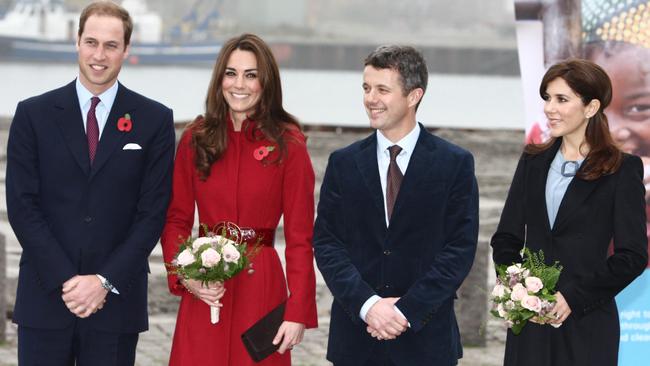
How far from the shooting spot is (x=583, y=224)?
4.81 metres

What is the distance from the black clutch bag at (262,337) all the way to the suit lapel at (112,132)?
98cm

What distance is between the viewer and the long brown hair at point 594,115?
4.80m

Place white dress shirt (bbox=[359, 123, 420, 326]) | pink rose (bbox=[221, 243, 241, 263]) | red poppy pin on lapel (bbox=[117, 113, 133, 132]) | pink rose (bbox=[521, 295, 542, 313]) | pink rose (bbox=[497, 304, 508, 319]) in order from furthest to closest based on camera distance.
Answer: red poppy pin on lapel (bbox=[117, 113, 133, 132]) → white dress shirt (bbox=[359, 123, 420, 326]) → pink rose (bbox=[221, 243, 241, 263]) → pink rose (bbox=[497, 304, 508, 319]) → pink rose (bbox=[521, 295, 542, 313])

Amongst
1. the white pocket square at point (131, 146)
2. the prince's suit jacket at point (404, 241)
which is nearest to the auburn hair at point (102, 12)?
the white pocket square at point (131, 146)

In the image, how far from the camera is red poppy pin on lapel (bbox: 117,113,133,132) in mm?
5102

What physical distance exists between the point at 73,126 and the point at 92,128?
0.30 ft

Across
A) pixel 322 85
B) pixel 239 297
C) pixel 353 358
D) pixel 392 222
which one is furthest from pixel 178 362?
pixel 322 85

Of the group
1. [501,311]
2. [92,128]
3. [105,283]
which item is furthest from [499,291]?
[92,128]

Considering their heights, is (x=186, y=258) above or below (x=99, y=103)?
below

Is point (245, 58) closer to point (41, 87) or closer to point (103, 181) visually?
point (103, 181)

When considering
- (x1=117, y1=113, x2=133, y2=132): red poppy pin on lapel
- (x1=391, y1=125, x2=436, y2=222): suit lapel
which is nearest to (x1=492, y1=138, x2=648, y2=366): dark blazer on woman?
(x1=391, y1=125, x2=436, y2=222): suit lapel

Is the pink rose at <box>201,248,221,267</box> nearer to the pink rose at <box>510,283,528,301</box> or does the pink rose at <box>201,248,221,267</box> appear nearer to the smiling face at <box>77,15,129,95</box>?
the smiling face at <box>77,15,129,95</box>

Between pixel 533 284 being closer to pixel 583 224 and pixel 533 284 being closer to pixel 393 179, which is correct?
pixel 583 224

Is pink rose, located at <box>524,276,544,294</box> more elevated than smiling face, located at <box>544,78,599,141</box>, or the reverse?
smiling face, located at <box>544,78,599,141</box>
